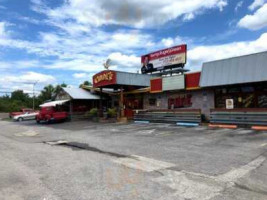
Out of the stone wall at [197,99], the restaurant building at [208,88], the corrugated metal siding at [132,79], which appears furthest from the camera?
the corrugated metal siding at [132,79]

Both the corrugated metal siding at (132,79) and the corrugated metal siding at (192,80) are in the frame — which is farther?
the corrugated metal siding at (132,79)

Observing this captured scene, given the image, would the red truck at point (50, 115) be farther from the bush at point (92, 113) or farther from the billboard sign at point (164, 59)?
the billboard sign at point (164, 59)

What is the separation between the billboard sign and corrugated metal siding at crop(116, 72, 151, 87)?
16.1ft

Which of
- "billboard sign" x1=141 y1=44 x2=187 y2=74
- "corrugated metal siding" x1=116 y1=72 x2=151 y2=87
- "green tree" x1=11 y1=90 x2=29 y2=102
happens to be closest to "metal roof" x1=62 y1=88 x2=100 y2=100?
"billboard sign" x1=141 y1=44 x2=187 y2=74

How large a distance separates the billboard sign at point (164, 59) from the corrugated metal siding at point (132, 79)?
492 cm

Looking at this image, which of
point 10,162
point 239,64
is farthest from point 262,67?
point 10,162

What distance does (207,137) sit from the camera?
47.7 feet

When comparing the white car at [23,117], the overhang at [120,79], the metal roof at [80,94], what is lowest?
the white car at [23,117]

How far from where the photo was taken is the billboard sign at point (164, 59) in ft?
106

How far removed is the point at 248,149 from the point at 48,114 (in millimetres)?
25264

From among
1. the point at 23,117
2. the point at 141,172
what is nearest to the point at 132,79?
the point at 141,172

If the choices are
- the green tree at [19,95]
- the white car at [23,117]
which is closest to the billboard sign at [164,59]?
the white car at [23,117]

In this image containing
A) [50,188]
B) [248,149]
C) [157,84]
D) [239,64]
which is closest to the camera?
[50,188]

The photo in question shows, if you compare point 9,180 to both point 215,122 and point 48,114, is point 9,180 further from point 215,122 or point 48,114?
point 48,114
